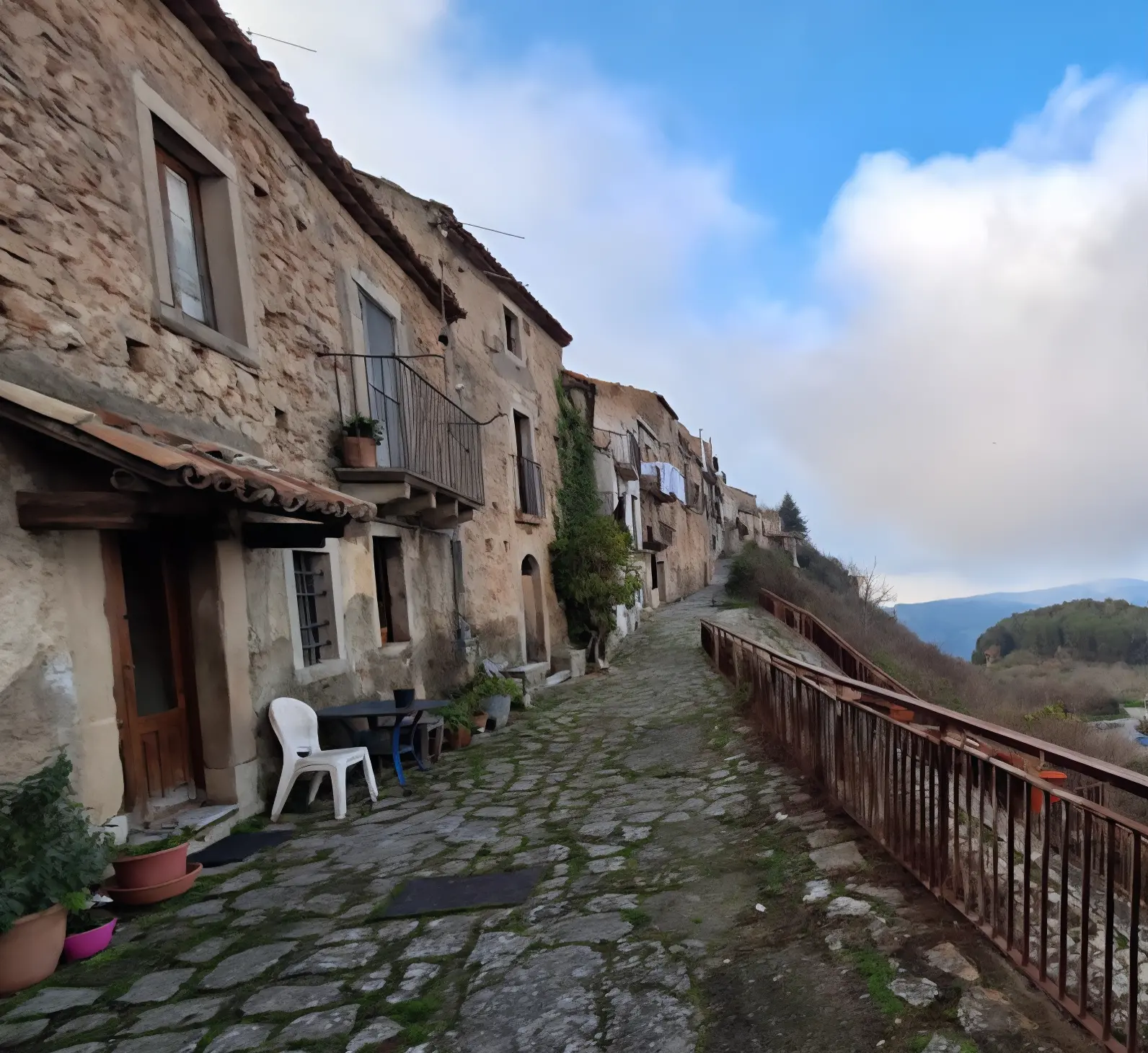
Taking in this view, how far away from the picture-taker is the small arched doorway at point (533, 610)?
1438 centimetres

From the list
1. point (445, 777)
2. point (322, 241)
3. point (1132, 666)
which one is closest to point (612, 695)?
point (445, 777)

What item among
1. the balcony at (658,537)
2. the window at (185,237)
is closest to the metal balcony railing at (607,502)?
the balcony at (658,537)

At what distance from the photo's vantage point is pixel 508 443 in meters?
14.0

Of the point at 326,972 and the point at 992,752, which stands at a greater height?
the point at 992,752

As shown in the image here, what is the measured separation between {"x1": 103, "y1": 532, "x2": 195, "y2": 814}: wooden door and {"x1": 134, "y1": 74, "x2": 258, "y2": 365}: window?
66.2 inches

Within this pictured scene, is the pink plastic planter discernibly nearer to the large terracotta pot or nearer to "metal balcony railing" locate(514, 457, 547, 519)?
the large terracotta pot

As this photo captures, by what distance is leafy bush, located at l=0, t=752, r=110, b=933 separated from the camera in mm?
3176

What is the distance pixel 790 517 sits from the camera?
70.2 metres

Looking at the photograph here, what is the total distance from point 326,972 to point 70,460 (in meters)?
3.11

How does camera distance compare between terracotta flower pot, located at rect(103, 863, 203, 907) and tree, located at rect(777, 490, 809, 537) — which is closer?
terracotta flower pot, located at rect(103, 863, 203, 907)

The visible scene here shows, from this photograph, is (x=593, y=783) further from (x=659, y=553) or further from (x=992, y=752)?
(x=659, y=553)

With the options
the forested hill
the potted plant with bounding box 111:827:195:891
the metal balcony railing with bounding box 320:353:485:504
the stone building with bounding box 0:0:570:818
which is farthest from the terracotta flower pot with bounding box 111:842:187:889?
the forested hill

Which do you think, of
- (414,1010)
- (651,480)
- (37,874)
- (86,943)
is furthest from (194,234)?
(651,480)

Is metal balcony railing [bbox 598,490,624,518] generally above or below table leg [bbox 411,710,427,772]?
above
